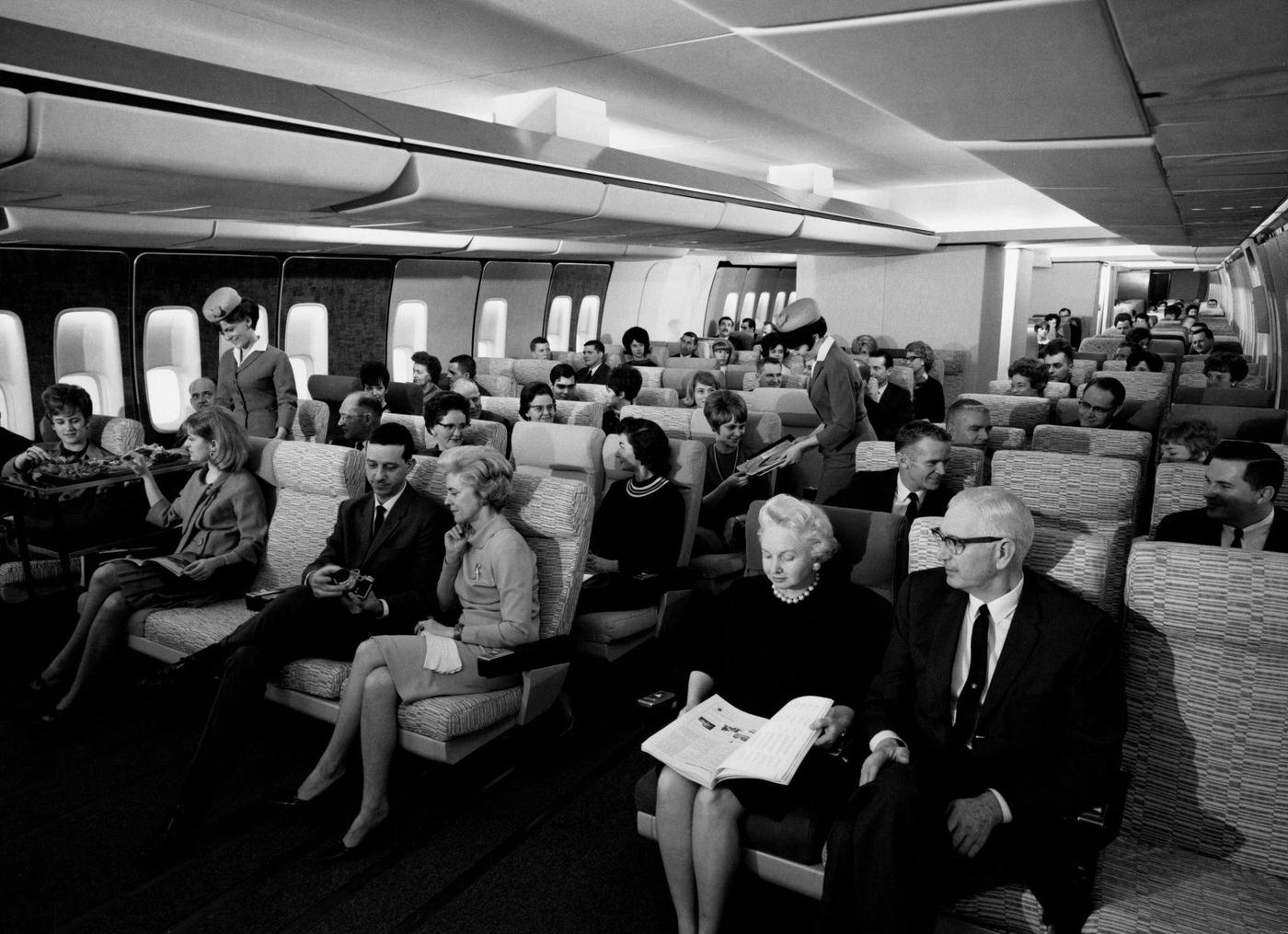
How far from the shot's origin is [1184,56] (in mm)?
2836

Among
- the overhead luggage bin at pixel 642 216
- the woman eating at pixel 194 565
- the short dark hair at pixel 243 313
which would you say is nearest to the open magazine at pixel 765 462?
the overhead luggage bin at pixel 642 216

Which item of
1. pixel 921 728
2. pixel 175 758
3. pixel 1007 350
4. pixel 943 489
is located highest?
pixel 1007 350

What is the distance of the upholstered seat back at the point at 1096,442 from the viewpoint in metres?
5.49

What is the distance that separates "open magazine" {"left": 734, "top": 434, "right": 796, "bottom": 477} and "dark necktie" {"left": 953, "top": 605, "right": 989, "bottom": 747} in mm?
3315

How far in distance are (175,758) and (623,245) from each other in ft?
41.9

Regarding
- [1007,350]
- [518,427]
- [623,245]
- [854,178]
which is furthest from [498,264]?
[518,427]

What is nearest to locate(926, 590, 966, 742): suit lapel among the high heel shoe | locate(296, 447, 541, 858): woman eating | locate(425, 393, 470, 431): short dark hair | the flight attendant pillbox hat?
locate(296, 447, 541, 858): woman eating

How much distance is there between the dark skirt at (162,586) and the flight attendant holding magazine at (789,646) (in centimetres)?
276

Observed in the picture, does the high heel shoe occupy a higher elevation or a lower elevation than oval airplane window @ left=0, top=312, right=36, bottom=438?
lower

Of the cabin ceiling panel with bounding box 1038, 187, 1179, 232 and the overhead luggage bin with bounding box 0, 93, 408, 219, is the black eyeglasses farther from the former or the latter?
the cabin ceiling panel with bounding box 1038, 187, 1179, 232

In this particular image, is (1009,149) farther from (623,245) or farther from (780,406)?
(623,245)

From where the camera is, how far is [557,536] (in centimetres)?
415

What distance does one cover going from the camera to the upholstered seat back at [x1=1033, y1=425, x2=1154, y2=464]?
18.0ft

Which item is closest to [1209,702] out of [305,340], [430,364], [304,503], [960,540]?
[960,540]
